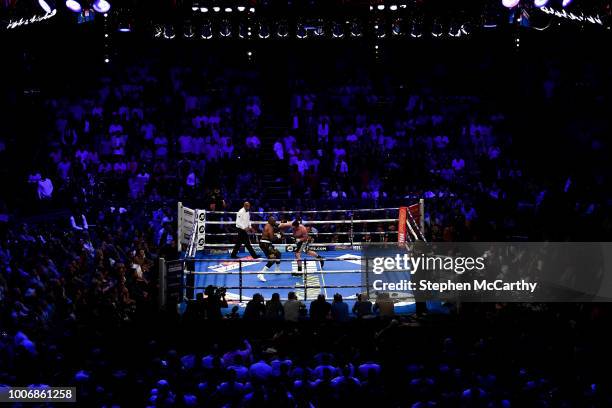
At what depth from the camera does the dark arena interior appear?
823cm

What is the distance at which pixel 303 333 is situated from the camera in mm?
10422

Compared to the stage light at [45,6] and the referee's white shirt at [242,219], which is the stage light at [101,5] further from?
the referee's white shirt at [242,219]

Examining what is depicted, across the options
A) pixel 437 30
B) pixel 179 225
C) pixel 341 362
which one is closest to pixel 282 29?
pixel 437 30

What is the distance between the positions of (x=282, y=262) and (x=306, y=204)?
3.87m

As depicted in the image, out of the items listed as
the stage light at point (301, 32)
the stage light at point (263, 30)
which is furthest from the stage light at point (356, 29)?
the stage light at point (263, 30)

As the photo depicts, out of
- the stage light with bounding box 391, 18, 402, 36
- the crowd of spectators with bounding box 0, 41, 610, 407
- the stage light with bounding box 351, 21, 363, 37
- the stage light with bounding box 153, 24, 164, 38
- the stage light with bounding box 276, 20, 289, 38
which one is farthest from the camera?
the stage light with bounding box 351, 21, 363, 37

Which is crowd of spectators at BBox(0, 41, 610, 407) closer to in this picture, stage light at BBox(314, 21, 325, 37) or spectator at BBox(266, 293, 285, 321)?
spectator at BBox(266, 293, 285, 321)

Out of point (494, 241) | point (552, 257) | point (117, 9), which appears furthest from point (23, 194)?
point (552, 257)

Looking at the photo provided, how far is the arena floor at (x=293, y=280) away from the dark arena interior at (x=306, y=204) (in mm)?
89

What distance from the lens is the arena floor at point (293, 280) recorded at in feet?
37.4

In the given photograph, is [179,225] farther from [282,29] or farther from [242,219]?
[282,29]

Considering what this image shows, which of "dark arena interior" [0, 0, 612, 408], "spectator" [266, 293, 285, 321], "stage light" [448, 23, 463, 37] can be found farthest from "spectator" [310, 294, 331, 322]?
"stage light" [448, 23, 463, 37]

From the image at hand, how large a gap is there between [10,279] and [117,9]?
37.6ft

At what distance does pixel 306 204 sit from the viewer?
18.9m
